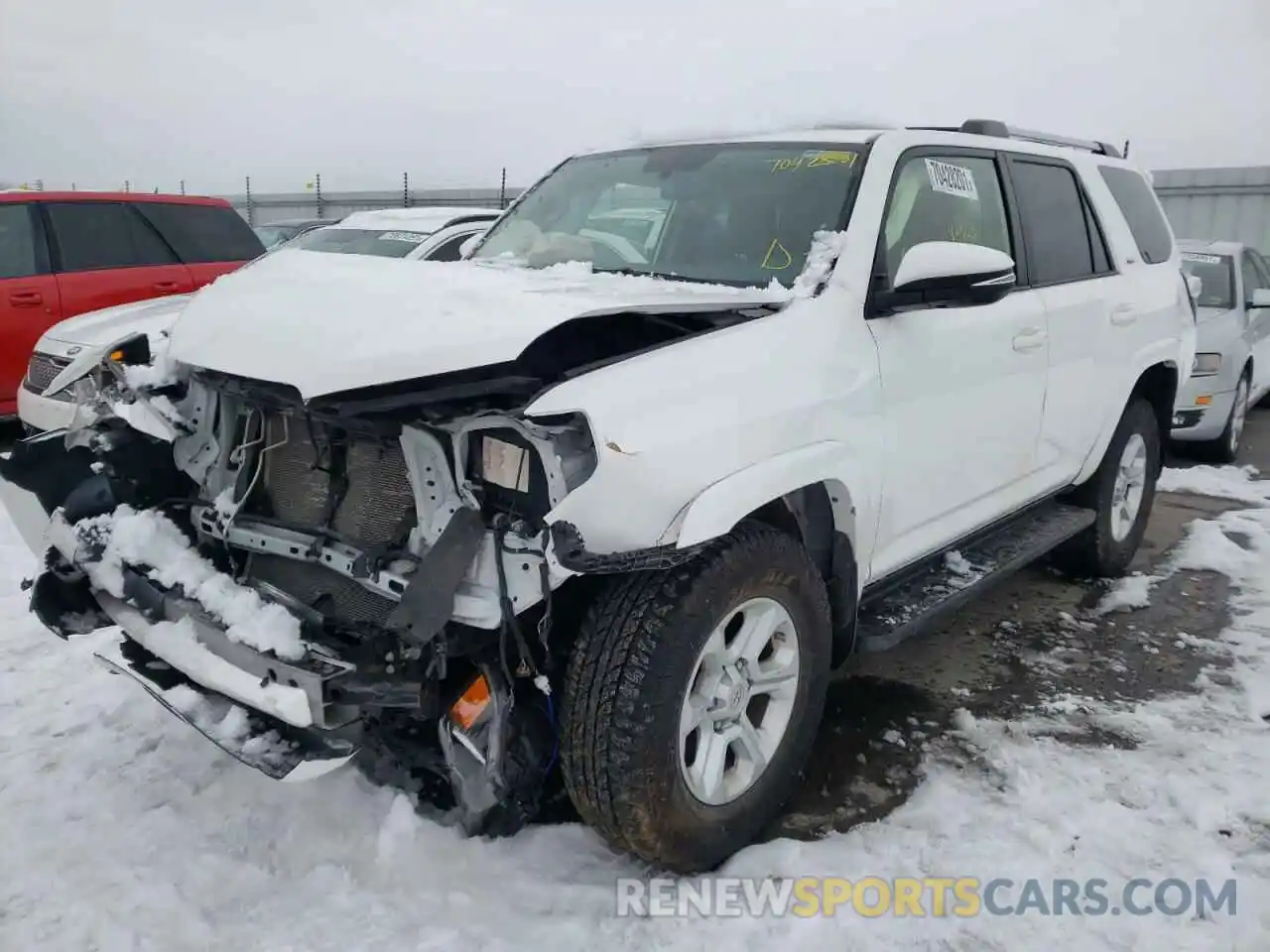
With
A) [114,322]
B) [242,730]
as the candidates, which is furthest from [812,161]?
[114,322]

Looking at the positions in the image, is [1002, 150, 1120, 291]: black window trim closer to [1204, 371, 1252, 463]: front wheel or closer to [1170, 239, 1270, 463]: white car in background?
[1170, 239, 1270, 463]: white car in background

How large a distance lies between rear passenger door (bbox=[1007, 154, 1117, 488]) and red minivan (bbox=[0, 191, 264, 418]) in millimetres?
6488

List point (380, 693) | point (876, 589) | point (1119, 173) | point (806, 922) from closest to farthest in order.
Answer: point (380, 693)
point (806, 922)
point (876, 589)
point (1119, 173)

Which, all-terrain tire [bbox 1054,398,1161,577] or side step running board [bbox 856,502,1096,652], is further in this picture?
all-terrain tire [bbox 1054,398,1161,577]

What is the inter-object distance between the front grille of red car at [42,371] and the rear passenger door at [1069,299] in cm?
515

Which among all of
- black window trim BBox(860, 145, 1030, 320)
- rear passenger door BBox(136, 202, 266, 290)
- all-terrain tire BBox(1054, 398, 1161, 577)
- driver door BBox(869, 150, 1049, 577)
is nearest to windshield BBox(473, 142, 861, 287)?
black window trim BBox(860, 145, 1030, 320)

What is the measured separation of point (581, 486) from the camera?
2.16 m

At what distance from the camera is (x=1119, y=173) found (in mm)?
4832

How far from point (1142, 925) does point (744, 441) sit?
1.59m

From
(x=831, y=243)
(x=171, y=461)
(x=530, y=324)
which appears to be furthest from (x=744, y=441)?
(x=171, y=461)

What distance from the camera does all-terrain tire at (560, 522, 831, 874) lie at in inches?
92.5

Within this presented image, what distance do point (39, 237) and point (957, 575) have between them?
23.0ft

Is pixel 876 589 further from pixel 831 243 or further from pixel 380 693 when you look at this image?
pixel 380 693

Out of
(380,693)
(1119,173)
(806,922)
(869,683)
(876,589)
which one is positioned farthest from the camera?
(1119,173)
